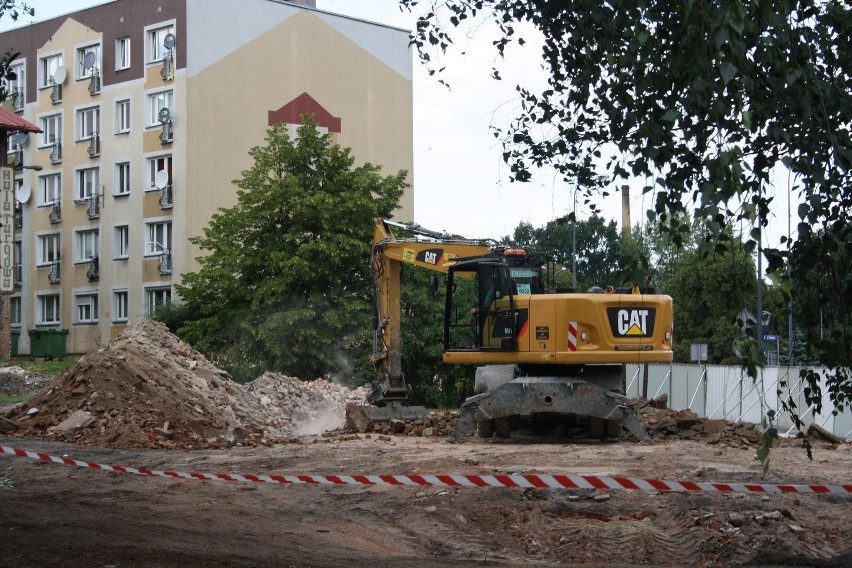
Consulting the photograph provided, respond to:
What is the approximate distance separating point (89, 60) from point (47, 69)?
4.26 meters

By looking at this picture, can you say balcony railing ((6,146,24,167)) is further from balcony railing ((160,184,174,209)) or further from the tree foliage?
the tree foliage

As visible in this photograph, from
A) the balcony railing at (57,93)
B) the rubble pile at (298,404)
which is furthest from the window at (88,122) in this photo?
the rubble pile at (298,404)

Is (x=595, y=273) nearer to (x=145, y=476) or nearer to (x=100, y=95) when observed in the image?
(x=100, y=95)

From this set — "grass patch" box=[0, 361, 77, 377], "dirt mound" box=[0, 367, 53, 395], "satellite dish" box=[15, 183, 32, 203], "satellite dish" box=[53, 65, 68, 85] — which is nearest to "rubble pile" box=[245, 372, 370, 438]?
"dirt mound" box=[0, 367, 53, 395]

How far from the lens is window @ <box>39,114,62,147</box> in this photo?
56.7 meters

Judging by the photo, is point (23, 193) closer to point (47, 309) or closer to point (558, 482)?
point (47, 309)

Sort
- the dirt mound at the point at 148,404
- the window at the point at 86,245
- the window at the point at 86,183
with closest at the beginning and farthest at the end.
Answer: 1. the dirt mound at the point at 148,404
2. the window at the point at 86,183
3. the window at the point at 86,245

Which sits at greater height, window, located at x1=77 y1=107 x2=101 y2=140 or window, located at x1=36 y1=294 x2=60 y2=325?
window, located at x1=77 y1=107 x2=101 y2=140

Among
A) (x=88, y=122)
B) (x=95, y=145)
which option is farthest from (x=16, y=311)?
(x=88, y=122)

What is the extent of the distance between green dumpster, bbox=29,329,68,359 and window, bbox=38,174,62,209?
709cm

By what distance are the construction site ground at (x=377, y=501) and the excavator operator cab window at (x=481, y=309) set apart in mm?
1714

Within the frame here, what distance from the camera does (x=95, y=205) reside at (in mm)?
54844

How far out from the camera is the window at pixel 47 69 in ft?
186

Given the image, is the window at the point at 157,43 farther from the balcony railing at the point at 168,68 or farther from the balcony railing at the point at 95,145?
the balcony railing at the point at 95,145
